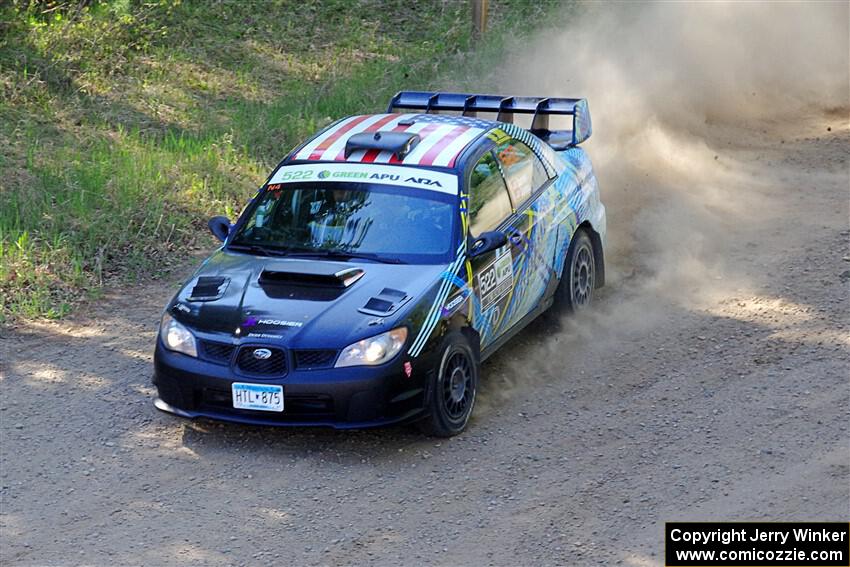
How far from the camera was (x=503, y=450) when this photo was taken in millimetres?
7344

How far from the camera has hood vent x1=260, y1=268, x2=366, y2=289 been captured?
739 centimetres

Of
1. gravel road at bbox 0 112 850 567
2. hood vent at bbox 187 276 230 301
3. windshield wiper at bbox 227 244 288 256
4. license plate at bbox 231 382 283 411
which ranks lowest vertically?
gravel road at bbox 0 112 850 567

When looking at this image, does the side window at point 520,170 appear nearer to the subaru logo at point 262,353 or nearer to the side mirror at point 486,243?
the side mirror at point 486,243

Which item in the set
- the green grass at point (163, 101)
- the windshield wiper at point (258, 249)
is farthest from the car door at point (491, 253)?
the green grass at point (163, 101)

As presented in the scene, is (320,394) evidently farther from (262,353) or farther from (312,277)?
(312,277)

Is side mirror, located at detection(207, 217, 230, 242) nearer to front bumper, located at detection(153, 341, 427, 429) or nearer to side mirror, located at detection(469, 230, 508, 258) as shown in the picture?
front bumper, located at detection(153, 341, 427, 429)

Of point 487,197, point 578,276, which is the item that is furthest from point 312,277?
point 578,276

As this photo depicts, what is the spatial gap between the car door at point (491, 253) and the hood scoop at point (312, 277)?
0.80 metres

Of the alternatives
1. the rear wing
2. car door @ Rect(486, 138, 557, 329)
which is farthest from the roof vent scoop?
the rear wing

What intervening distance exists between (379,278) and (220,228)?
1433 millimetres

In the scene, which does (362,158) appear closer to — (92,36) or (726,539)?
(726,539)

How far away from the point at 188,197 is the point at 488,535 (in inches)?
241

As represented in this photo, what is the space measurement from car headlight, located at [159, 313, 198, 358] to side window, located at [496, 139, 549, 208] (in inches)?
97.4

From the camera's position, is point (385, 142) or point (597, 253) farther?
point (597, 253)
